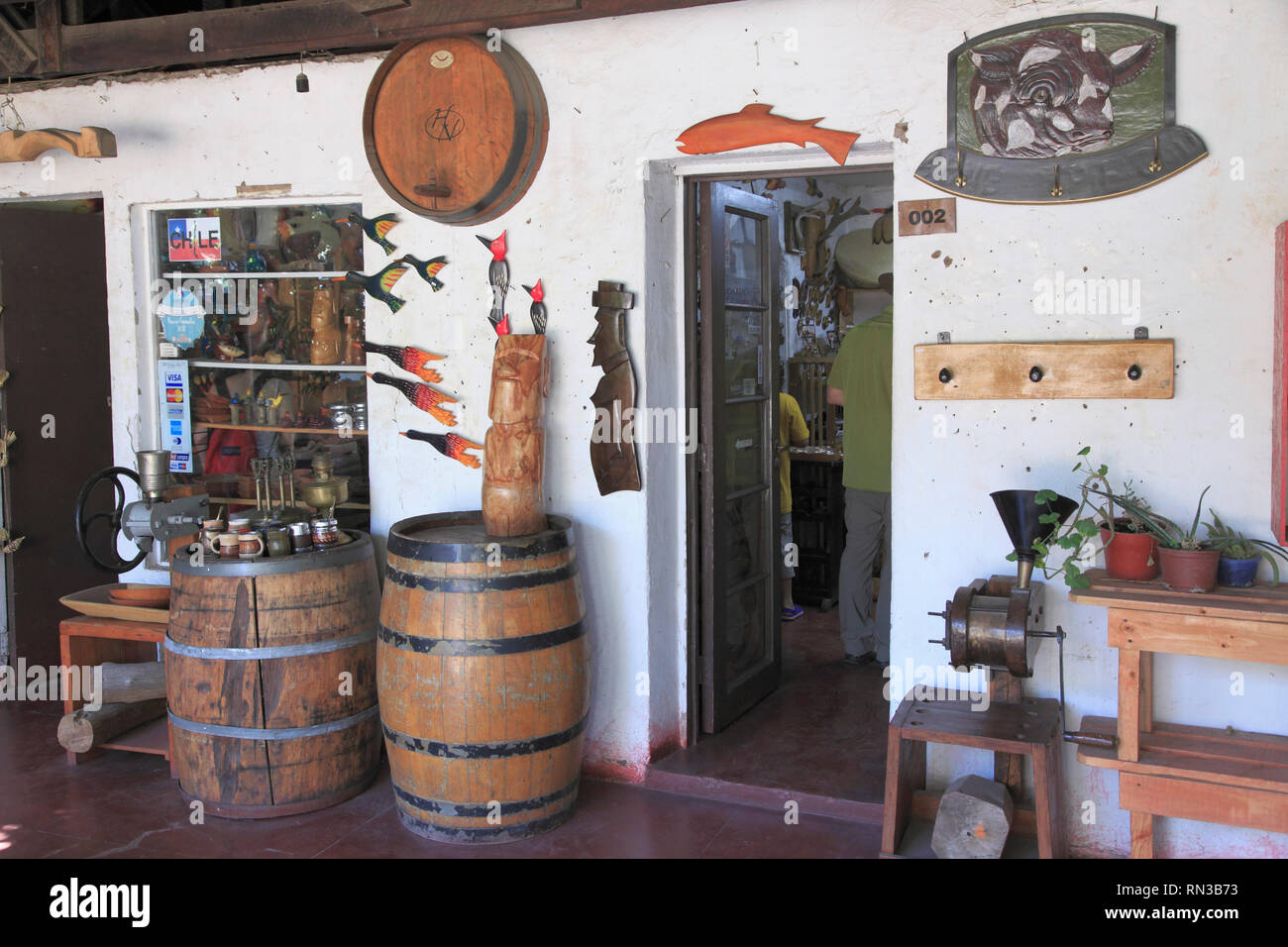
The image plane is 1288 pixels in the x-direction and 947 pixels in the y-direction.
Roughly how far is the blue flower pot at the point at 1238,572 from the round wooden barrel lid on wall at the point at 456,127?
255 centimetres

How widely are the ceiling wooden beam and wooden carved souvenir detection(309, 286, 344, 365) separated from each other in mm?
956

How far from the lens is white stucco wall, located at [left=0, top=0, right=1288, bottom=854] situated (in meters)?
3.12

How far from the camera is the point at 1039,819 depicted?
3.06 meters

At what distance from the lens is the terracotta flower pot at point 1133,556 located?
10.0 ft

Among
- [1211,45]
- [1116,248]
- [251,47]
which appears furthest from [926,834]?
[251,47]

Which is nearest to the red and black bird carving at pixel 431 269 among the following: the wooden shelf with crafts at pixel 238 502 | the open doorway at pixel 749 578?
the open doorway at pixel 749 578

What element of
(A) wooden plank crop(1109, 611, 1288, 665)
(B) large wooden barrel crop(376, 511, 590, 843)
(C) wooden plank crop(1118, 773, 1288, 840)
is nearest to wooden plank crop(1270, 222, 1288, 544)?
(A) wooden plank crop(1109, 611, 1288, 665)

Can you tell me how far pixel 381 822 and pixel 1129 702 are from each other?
7.70 ft

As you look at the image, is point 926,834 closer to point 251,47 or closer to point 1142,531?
point 1142,531

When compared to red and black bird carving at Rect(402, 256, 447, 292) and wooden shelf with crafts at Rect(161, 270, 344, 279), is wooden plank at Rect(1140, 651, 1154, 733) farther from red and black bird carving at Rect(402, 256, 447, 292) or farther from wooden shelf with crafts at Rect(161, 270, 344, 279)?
wooden shelf with crafts at Rect(161, 270, 344, 279)

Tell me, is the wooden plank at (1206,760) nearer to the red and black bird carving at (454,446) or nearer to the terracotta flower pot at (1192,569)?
the terracotta flower pot at (1192,569)

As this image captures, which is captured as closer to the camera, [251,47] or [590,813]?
[590,813]

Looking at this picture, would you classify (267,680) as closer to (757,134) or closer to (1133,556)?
(757,134)

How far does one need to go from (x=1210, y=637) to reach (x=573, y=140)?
256 cm
